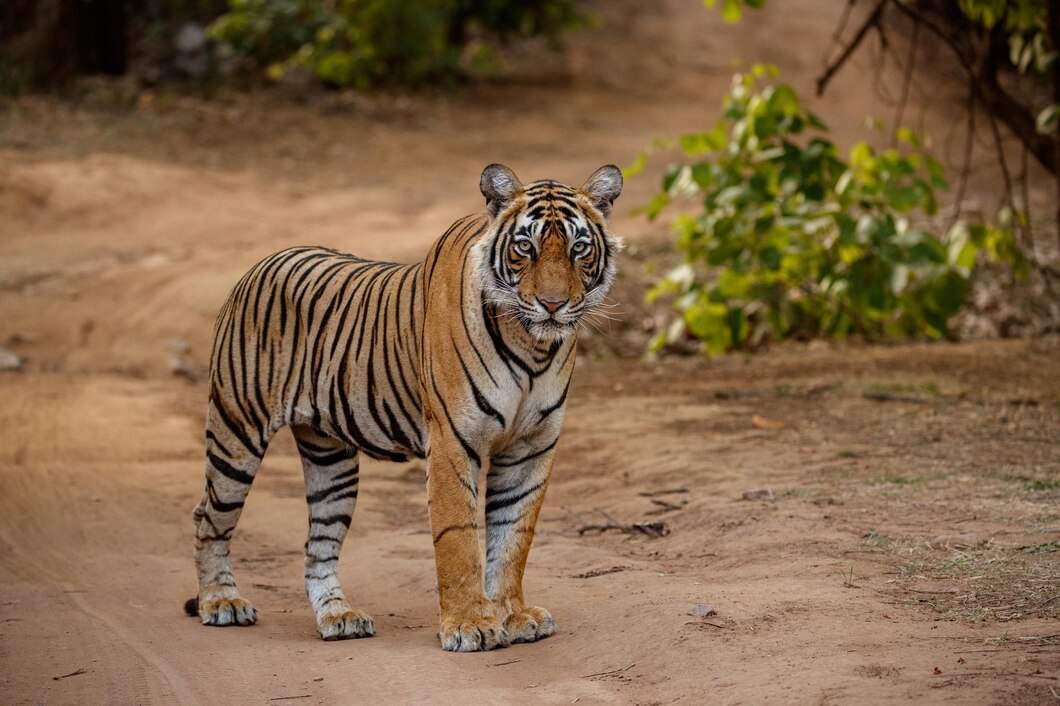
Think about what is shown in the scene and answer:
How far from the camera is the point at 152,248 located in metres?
12.8


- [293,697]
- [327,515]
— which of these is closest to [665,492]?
[327,515]

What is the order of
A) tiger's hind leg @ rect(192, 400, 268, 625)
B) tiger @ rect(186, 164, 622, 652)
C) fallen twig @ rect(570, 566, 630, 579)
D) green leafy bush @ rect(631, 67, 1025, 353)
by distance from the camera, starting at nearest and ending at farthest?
1. tiger @ rect(186, 164, 622, 652)
2. tiger's hind leg @ rect(192, 400, 268, 625)
3. fallen twig @ rect(570, 566, 630, 579)
4. green leafy bush @ rect(631, 67, 1025, 353)

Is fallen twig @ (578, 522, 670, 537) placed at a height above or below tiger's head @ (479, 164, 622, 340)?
below

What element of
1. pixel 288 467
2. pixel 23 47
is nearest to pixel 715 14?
pixel 23 47

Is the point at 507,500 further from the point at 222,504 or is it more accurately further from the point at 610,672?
the point at 222,504

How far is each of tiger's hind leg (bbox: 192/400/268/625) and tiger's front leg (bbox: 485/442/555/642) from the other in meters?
1.05

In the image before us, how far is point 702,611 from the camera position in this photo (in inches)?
178

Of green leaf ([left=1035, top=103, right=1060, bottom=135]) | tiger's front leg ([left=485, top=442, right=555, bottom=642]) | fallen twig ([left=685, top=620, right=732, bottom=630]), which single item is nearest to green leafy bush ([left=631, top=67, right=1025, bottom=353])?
green leaf ([left=1035, top=103, right=1060, bottom=135])

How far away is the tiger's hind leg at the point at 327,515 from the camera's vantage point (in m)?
5.02

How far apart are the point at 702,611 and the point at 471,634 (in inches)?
30.5

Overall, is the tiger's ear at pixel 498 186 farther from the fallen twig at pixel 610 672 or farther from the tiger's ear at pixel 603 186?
the fallen twig at pixel 610 672

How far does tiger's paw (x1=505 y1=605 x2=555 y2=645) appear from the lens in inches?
182

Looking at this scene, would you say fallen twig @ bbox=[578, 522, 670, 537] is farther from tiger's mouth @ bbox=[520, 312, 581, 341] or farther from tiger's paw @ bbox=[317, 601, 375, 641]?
tiger's mouth @ bbox=[520, 312, 581, 341]

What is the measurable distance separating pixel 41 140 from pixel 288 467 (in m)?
9.43
